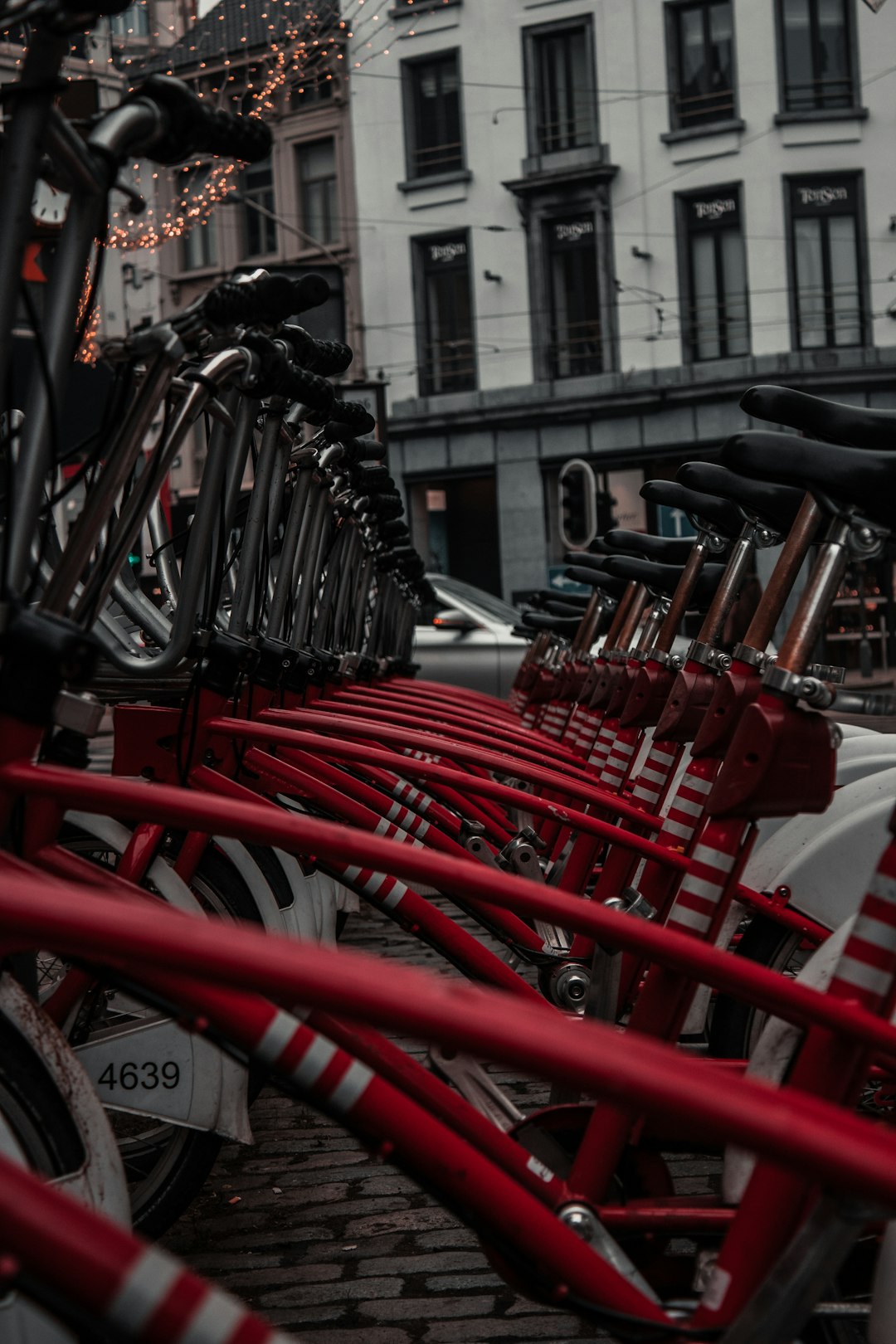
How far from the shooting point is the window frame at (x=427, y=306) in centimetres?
2886

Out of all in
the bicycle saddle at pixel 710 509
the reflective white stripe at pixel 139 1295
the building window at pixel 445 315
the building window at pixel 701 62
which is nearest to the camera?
the reflective white stripe at pixel 139 1295

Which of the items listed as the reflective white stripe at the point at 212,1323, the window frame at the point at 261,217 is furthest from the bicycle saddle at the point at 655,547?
the window frame at the point at 261,217

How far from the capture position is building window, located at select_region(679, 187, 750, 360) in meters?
27.1

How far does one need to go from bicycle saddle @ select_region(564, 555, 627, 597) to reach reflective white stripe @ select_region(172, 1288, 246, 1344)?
5.31 m

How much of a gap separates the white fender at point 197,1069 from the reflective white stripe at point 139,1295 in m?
1.64

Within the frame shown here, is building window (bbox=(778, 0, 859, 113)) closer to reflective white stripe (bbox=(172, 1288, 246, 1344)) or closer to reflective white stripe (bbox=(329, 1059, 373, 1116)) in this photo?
reflective white stripe (bbox=(329, 1059, 373, 1116))

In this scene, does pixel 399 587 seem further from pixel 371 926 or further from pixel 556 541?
pixel 556 541

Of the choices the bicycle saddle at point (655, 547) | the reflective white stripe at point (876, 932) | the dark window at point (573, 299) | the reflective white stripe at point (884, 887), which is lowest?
the reflective white stripe at point (876, 932)

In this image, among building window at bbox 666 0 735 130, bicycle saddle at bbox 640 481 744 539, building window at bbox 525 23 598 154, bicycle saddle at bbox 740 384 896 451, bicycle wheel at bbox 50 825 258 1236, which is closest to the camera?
bicycle saddle at bbox 740 384 896 451

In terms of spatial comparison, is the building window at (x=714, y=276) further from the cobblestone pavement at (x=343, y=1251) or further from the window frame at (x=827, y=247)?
the cobblestone pavement at (x=343, y=1251)

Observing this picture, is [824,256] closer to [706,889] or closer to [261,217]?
[261,217]

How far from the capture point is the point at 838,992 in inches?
81.0

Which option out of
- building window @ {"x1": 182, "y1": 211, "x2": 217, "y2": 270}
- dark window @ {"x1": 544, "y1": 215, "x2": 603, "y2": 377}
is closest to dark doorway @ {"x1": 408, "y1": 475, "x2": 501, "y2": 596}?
dark window @ {"x1": 544, "y1": 215, "x2": 603, "y2": 377}

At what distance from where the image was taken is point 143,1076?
2.86 metres
